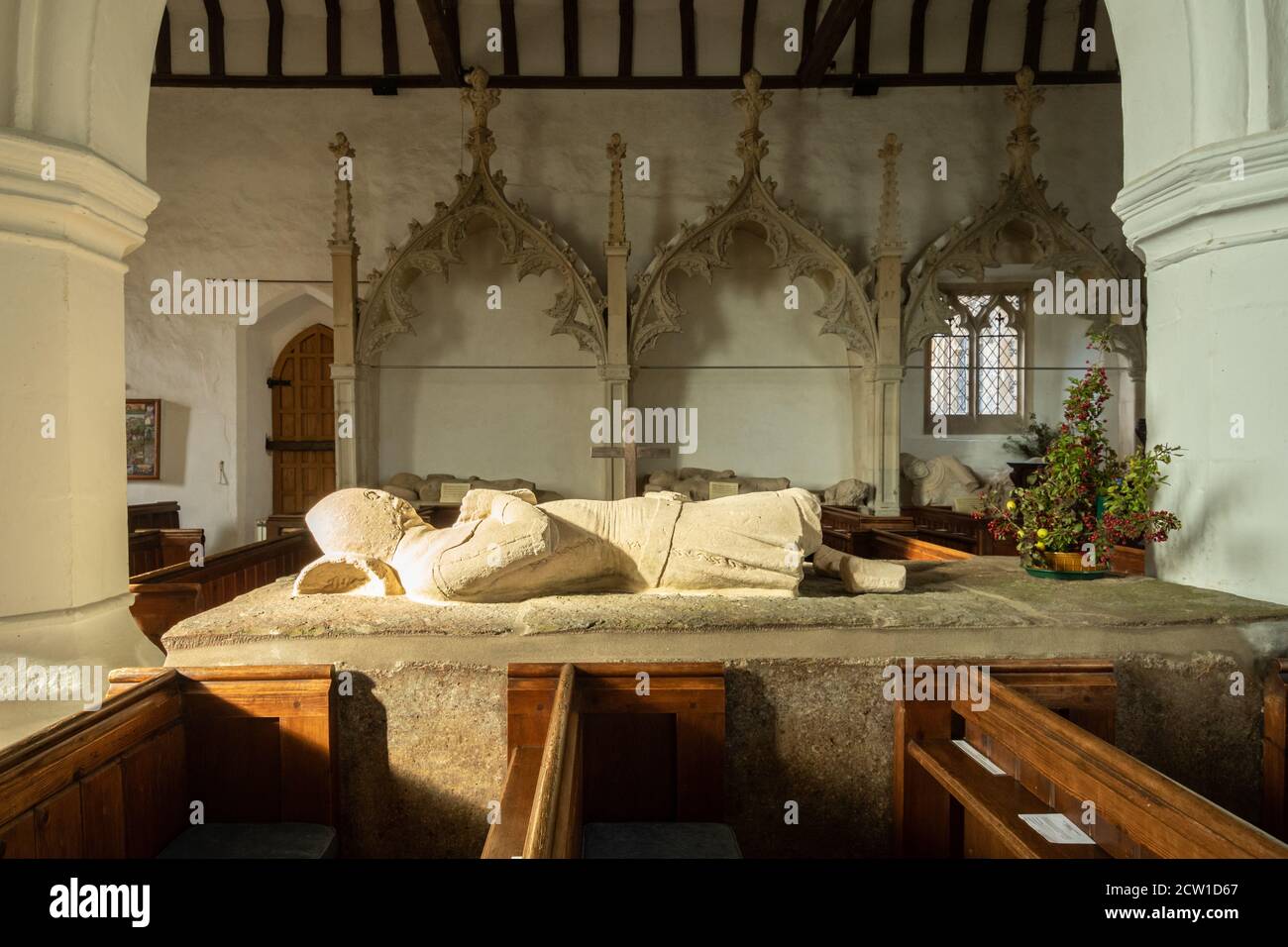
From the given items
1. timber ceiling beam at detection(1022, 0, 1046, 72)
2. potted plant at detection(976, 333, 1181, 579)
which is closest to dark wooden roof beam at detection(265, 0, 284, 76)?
timber ceiling beam at detection(1022, 0, 1046, 72)

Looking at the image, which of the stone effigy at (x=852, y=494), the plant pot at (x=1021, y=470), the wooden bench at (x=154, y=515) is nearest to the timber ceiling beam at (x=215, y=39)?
the wooden bench at (x=154, y=515)

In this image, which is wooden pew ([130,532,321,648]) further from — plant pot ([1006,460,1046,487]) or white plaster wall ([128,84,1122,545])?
plant pot ([1006,460,1046,487])

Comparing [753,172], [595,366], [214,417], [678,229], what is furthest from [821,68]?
[214,417]

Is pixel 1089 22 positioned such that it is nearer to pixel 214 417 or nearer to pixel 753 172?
pixel 753 172

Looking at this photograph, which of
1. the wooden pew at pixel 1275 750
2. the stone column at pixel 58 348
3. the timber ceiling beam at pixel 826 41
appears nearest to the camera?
the wooden pew at pixel 1275 750

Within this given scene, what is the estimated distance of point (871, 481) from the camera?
786 cm

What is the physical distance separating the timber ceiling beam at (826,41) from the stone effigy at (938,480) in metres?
3.89

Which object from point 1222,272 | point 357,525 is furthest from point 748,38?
point 357,525

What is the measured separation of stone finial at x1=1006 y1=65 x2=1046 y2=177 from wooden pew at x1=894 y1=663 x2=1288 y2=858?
669 cm

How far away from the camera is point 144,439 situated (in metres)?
8.25

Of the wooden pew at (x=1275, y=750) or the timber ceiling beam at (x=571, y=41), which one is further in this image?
the timber ceiling beam at (x=571, y=41)

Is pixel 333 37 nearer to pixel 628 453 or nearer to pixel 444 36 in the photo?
pixel 444 36

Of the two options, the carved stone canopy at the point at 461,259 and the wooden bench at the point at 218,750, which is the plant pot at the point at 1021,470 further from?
the wooden bench at the point at 218,750

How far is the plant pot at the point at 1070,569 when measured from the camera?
3.19 m
